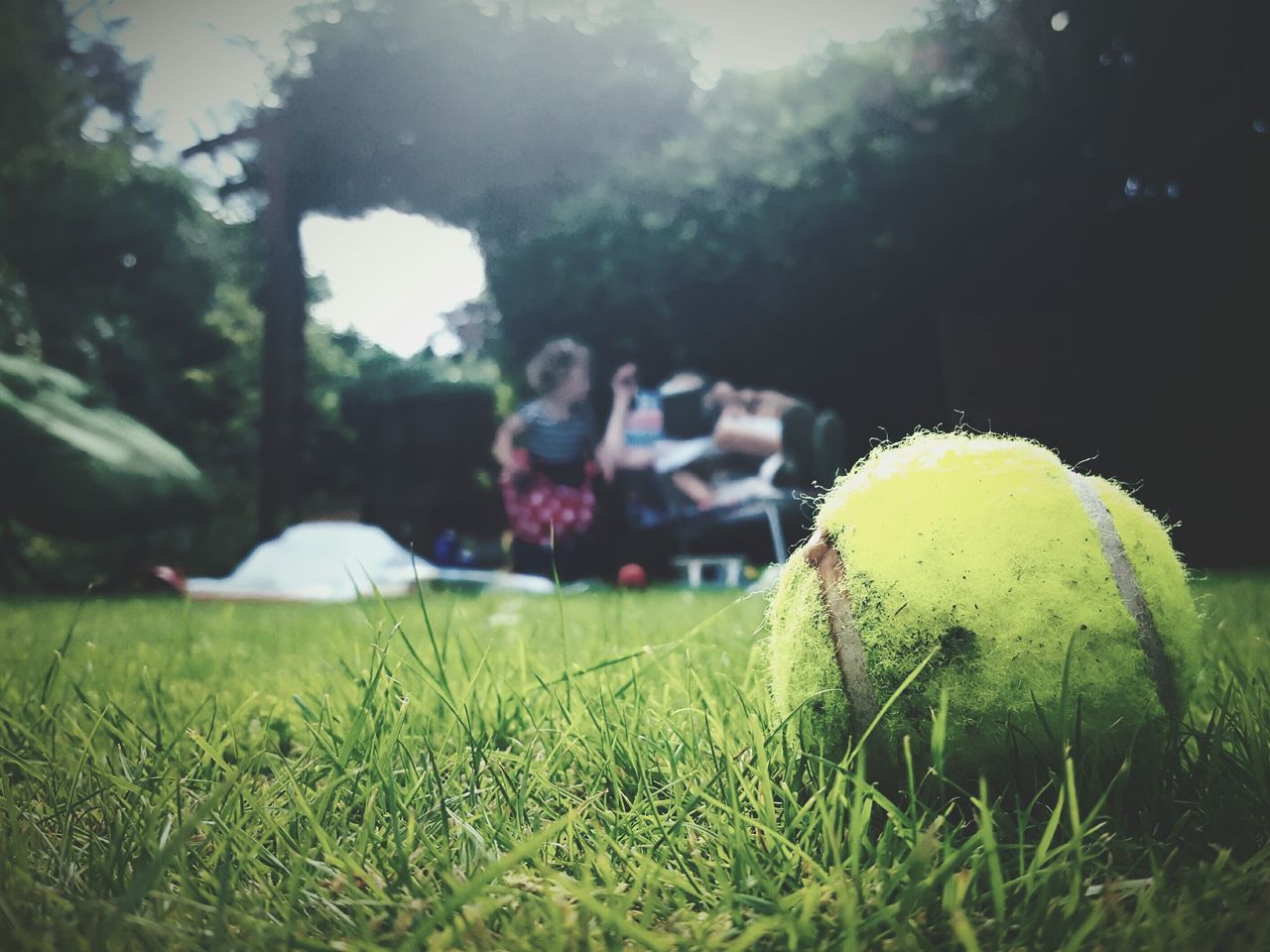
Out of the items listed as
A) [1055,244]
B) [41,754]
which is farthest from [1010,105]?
[41,754]

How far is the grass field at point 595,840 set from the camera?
Answer: 0.82 metres

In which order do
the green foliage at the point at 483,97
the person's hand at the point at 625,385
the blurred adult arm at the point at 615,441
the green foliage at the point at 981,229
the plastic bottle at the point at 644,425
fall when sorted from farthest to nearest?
the green foliage at the point at 483,97 < the plastic bottle at the point at 644,425 < the person's hand at the point at 625,385 < the blurred adult arm at the point at 615,441 < the green foliage at the point at 981,229

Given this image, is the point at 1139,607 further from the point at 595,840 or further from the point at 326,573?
the point at 326,573

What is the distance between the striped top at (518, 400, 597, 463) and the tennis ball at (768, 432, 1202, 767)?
21.4ft

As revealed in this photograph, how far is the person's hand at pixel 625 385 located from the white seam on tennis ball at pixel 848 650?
7133mm

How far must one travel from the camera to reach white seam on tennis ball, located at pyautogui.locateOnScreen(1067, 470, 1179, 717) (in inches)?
43.5

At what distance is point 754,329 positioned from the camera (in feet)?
29.3

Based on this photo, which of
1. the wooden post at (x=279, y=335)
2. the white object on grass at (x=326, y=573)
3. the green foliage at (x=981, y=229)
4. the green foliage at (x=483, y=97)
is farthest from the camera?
the green foliage at (x=483, y=97)

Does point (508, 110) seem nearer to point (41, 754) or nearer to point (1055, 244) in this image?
point (1055, 244)

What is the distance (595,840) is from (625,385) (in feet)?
25.0

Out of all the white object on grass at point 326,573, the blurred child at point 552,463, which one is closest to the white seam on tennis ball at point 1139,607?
the white object on grass at point 326,573

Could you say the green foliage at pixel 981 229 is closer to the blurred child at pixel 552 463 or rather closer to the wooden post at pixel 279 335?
the blurred child at pixel 552 463

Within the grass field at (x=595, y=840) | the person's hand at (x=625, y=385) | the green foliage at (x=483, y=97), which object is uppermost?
the green foliage at (x=483, y=97)

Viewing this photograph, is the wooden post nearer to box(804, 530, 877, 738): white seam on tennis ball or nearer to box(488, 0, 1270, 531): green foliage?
box(488, 0, 1270, 531): green foliage
